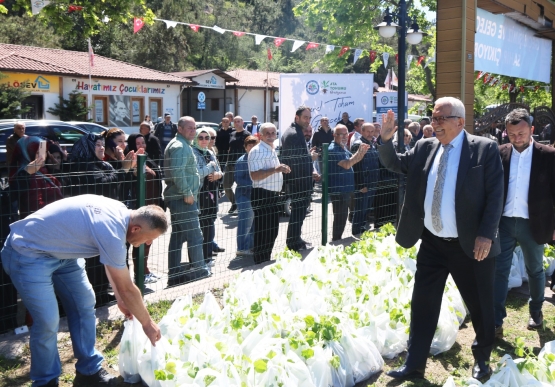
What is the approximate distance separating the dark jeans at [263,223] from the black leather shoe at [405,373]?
10.4ft

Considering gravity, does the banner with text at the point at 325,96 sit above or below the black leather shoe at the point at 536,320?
above

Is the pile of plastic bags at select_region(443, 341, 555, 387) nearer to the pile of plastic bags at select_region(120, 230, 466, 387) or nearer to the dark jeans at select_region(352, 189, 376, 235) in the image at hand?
the pile of plastic bags at select_region(120, 230, 466, 387)

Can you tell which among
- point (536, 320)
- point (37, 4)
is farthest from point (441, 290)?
point (37, 4)

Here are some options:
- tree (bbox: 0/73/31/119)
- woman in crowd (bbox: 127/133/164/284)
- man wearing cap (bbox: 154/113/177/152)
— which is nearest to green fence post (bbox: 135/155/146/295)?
woman in crowd (bbox: 127/133/164/284)

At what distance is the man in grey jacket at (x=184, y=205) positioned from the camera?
648 centimetres

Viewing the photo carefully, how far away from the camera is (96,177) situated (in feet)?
19.4

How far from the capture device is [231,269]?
725 centimetres

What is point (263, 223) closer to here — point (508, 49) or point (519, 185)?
point (519, 185)

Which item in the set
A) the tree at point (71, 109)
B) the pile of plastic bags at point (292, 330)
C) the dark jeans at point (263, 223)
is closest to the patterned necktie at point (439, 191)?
the pile of plastic bags at point (292, 330)

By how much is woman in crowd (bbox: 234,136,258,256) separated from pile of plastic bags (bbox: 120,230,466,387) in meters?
2.08

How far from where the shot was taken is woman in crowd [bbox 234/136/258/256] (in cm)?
764

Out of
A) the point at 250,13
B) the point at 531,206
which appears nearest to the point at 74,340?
the point at 531,206

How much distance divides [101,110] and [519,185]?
94.7 ft

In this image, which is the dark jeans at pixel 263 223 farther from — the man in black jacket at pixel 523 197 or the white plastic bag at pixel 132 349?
the white plastic bag at pixel 132 349
